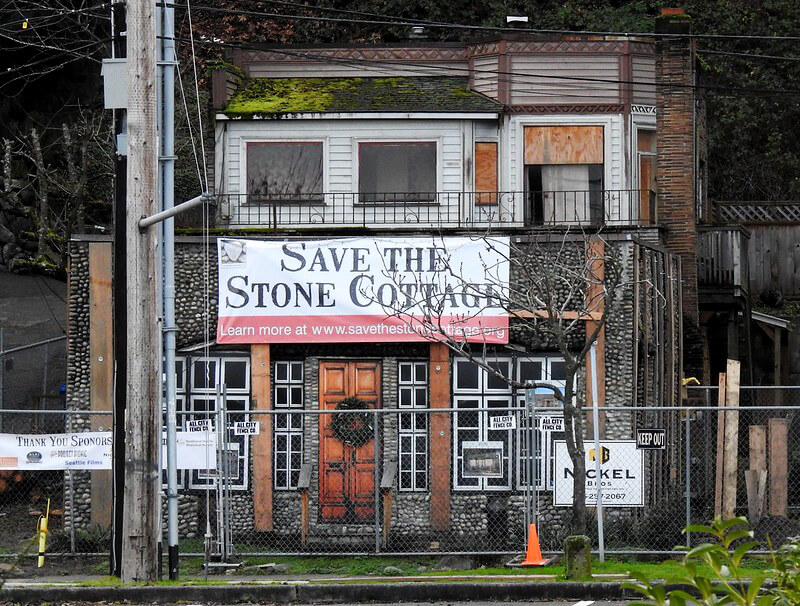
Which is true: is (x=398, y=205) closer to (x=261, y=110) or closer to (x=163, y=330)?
(x=261, y=110)

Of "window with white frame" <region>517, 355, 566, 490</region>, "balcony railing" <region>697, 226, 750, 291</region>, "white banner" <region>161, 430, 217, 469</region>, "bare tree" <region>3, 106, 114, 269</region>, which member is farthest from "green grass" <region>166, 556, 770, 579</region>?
"bare tree" <region>3, 106, 114, 269</region>

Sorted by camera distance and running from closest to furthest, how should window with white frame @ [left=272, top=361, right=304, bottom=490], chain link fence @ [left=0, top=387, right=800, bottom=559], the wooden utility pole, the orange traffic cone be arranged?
the wooden utility pole, the orange traffic cone, chain link fence @ [left=0, top=387, right=800, bottom=559], window with white frame @ [left=272, top=361, right=304, bottom=490]

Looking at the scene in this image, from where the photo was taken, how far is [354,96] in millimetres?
24141

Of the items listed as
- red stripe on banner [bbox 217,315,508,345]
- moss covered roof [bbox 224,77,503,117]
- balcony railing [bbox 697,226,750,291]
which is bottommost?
red stripe on banner [bbox 217,315,508,345]

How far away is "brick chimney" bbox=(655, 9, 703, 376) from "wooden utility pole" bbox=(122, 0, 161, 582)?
1273cm

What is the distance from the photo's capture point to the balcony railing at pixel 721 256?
A: 86.4 feet

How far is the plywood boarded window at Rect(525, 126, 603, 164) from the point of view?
78.2 ft

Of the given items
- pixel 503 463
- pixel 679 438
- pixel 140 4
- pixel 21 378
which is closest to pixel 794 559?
pixel 140 4

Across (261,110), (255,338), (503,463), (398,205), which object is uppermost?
(261,110)

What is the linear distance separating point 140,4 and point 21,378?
48.1 ft

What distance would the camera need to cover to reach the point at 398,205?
23.5 meters

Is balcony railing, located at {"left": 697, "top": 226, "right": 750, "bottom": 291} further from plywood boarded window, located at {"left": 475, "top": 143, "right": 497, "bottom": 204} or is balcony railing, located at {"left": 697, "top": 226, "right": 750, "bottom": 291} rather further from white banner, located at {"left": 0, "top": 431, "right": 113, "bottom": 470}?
white banner, located at {"left": 0, "top": 431, "right": 113, "bottom": 470}

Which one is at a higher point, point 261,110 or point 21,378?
point 261,110

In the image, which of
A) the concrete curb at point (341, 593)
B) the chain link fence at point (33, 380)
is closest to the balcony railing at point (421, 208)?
the chain link fence at point (33, 380)
